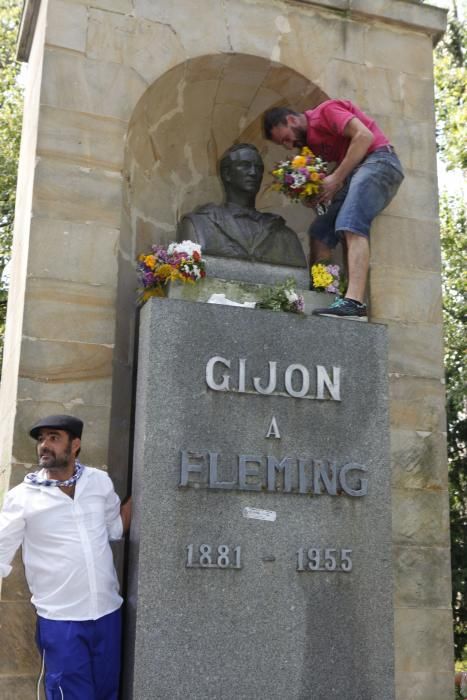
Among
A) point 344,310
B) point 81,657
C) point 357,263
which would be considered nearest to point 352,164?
point 357,263

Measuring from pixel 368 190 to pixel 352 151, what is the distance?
34 cm

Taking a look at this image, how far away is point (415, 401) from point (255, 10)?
12.6ft

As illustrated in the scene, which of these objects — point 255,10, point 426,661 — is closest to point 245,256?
point 255,10

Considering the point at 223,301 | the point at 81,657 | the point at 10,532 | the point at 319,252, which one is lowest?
the point at 81,657

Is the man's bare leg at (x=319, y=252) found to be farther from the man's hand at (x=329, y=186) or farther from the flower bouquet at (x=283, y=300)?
the flower bouquet at (x=283, y=300)

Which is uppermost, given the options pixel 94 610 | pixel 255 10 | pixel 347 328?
pixel 255 10

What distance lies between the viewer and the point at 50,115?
6824mm

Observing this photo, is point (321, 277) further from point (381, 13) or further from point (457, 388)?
point (457, 388)

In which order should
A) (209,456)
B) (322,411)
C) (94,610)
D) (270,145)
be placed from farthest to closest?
(270,145)
(322,411)
(209,456)
(94,610)

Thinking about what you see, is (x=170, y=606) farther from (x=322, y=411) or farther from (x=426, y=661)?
(x=426, y=661)

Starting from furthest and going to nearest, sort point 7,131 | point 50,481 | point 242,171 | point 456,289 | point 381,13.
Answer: point 456,289 < point 7,131 < point 381,13 < point 242,171 < point 50,481

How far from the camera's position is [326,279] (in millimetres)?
6855

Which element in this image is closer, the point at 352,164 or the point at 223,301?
the point at 223,301

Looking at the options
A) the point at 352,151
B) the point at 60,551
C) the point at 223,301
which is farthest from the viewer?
the point at 352,151
